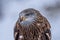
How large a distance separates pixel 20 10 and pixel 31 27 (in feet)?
2.72

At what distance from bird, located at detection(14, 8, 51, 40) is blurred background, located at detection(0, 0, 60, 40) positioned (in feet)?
1.99

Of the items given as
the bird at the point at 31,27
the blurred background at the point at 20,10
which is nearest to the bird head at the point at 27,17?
the bird at the point at 31,27

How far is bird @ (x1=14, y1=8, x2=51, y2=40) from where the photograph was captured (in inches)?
47.3

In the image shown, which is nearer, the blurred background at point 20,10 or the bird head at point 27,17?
the bird head at point 27,17

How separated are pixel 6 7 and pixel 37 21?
3.03 ft

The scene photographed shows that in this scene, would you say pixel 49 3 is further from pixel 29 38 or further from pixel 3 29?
pixel 29 38

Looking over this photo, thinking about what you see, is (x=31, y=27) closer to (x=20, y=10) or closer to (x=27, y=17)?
(x=27, y=17)

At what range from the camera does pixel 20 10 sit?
2.04 m

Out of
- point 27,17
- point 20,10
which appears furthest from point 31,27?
point 20,10

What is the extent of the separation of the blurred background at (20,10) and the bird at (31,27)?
61 cm

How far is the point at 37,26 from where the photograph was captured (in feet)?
4.17

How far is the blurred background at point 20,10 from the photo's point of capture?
1.98m

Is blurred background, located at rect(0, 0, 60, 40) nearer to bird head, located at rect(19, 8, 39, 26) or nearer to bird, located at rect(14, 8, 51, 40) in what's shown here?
bird, located at rect(14, 8, 51, 40)

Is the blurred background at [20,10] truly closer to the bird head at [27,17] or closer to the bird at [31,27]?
the bird at [31,27]
